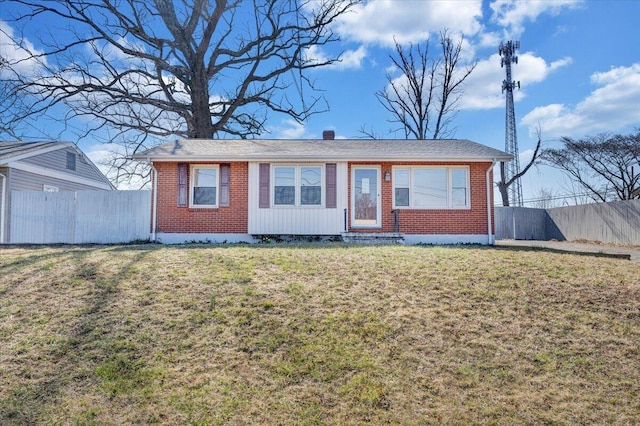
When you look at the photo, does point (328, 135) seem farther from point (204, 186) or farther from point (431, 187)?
point (204, 186)

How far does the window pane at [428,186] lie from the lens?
42.1 ft

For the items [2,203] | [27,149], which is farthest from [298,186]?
[27,149]

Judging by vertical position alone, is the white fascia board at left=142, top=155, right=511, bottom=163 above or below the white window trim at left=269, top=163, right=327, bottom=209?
above

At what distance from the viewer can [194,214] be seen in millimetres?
12766

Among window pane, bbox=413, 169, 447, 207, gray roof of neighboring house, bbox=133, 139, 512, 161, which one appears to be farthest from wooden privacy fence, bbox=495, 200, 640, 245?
window pane, bbox=413, 169, 447, 207

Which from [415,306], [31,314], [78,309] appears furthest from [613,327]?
[31,314]

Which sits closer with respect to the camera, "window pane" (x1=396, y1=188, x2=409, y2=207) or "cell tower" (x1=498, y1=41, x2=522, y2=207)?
"window pane" (x1=396, y1=188, x2=409, y2=207)

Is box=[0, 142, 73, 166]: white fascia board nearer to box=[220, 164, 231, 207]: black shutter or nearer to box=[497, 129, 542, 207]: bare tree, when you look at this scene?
box=[220, 164, 231, 207]: black shutter

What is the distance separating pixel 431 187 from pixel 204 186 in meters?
6.96

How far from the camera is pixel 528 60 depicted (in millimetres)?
24750

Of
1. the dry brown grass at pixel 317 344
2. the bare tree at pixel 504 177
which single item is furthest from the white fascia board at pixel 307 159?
the bare tree at pixel 504 177

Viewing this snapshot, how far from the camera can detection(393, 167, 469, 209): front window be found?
12789mm

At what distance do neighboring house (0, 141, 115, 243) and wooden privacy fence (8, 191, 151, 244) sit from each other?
0.71 metres

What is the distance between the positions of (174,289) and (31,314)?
6.26 feet
